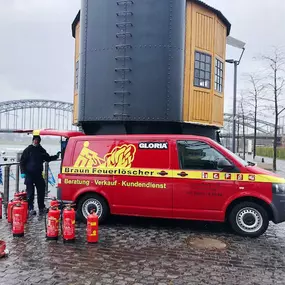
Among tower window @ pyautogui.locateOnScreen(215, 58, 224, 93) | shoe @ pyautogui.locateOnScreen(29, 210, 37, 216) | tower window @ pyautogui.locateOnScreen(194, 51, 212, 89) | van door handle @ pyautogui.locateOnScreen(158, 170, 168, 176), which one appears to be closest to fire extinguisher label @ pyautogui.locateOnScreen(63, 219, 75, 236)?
van door handle @ pyautogui.locateOnScreen(158, 170, 168, 176)

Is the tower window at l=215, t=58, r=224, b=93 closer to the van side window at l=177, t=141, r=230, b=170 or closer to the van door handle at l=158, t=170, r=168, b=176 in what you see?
the van side window at l=177, t=141, r=230, b=170

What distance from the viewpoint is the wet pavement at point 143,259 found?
201 inches

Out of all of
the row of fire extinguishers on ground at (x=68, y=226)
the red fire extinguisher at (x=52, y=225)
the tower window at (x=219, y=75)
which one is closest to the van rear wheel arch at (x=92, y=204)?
the row of fire extinguishers on ground at (x=68, y=226)

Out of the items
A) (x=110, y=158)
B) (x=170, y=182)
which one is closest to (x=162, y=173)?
(x=170, y=182)

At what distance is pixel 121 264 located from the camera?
5664 millimetres

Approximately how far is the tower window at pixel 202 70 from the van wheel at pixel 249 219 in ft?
22.7

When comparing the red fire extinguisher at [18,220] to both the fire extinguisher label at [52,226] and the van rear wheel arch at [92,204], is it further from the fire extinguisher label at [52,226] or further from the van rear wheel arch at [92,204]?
the van rear wheel arch at [92,204]

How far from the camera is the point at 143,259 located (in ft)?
19.4

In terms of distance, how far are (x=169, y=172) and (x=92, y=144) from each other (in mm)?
1975

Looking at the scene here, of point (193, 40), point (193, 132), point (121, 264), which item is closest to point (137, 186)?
point (121, 264)

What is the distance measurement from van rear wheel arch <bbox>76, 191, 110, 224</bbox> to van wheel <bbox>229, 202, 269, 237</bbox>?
2800 millimetres

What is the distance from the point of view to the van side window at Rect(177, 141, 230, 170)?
779 cm

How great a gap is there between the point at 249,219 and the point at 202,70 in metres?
7.67

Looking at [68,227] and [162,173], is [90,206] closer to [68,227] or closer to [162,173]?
[68,227]
